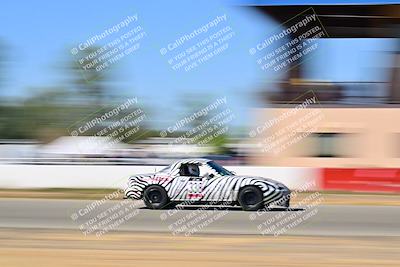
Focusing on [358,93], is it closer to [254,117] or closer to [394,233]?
[254,117]

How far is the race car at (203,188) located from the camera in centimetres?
1593

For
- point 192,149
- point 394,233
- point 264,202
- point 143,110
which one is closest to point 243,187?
point 264,202

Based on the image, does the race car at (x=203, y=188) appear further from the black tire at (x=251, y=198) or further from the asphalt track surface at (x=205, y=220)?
the asphalt track surface at (x=205, y=220)

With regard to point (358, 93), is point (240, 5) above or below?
above

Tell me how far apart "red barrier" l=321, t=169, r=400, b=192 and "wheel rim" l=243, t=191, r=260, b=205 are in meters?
7.87

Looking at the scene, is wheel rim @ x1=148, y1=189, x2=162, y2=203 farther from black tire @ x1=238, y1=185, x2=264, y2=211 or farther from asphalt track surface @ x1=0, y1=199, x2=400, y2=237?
black tire @ x1=238, y1=185, x2=264, y2=211

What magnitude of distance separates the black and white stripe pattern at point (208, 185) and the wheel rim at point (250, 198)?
0.51 feet

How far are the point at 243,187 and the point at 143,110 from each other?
46541 mm

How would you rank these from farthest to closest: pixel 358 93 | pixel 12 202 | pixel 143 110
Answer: pixel 143 110
pixel 358 93
pixel 12 202

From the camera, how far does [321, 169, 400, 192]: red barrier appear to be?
76.0ft

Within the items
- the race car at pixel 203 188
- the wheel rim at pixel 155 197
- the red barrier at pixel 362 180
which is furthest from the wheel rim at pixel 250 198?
the red barrier at pixel 362 180

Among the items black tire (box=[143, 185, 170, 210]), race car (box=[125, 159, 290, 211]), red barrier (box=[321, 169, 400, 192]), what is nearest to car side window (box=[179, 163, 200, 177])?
race car (box=[125, 159, 290, 211])

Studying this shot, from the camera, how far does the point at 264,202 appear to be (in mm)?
15875

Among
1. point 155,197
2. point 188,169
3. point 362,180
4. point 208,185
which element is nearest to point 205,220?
point 208,185
